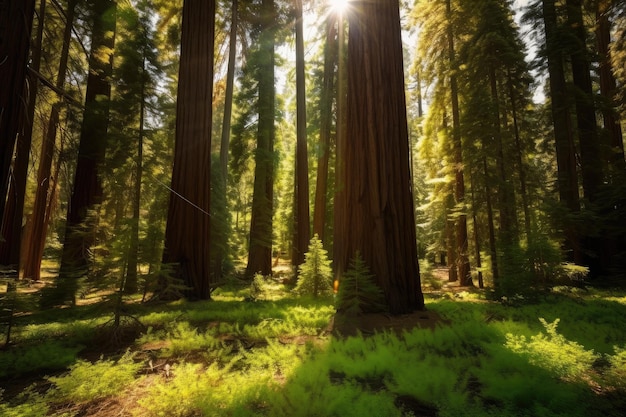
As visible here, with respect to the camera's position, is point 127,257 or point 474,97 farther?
point 474,97

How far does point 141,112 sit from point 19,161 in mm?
3815

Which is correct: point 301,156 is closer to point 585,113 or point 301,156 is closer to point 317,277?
point 317,277

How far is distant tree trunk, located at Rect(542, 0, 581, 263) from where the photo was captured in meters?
11.3

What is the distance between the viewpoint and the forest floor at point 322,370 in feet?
7.62

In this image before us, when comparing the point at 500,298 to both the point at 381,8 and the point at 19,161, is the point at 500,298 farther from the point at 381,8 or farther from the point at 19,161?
the point at 19,161

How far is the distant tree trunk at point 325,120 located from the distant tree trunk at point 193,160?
8277 millimetres

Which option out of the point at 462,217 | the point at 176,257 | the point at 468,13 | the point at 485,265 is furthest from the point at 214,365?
the point at 468,13

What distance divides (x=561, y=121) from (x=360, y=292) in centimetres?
1211

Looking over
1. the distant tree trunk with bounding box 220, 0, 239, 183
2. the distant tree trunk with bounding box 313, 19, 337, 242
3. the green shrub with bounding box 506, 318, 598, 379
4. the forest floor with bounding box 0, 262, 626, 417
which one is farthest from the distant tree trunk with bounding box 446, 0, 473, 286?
the green shrub with bounding box 506, 318, 598, 379

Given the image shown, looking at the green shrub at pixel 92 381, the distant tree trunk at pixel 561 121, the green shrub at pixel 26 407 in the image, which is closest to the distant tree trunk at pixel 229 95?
the green shrub at pixel 92 381

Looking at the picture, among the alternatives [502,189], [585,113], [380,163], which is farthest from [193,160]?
[585,113]

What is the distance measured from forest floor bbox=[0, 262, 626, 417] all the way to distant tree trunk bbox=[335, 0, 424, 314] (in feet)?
2.47

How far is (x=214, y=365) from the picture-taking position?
10.5ft

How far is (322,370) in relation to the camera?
9.68ft
